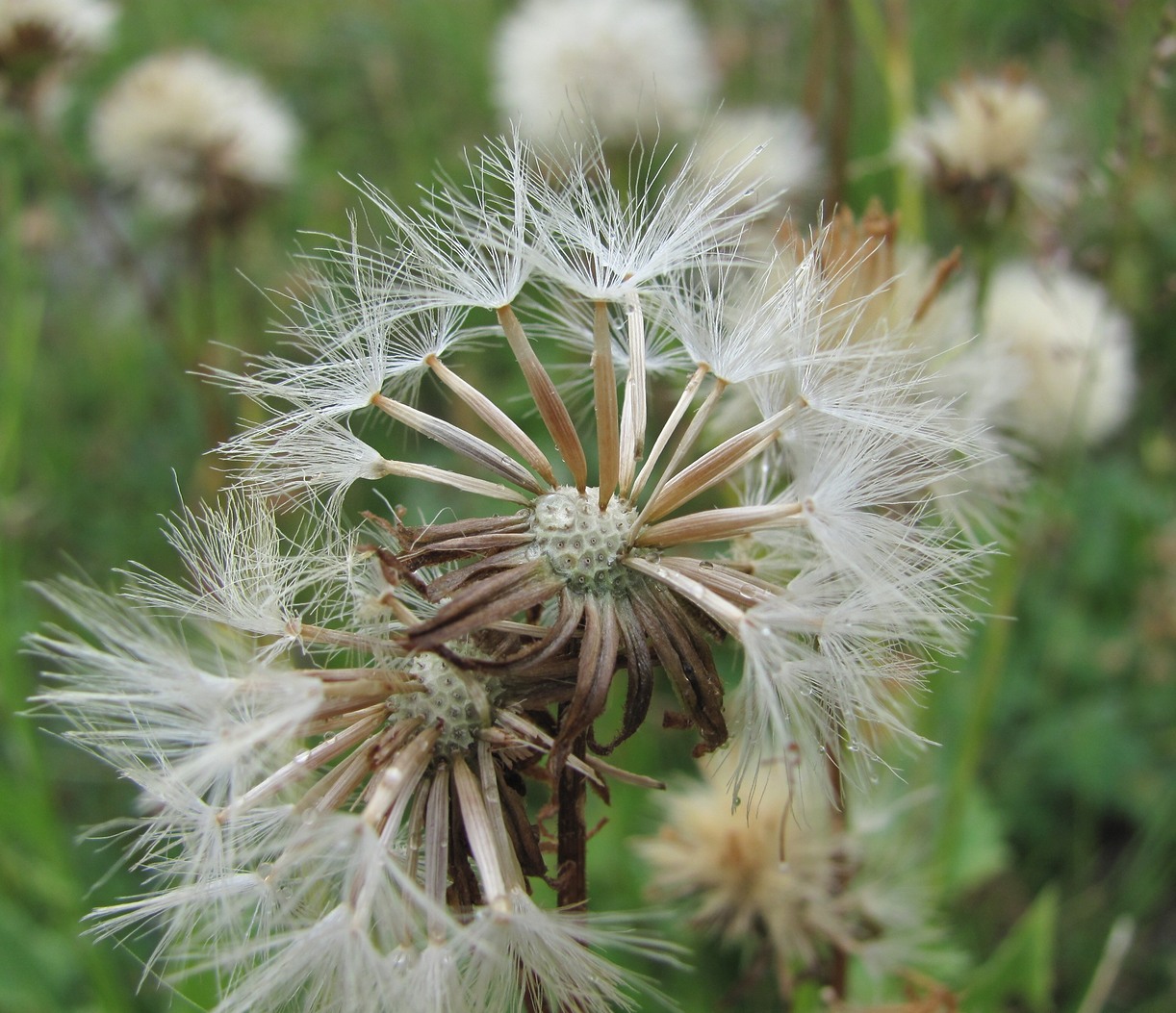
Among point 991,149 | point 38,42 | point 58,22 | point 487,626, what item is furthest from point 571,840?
point 58,22

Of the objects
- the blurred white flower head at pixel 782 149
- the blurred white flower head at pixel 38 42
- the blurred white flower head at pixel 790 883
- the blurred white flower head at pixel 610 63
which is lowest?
the blurred white flower head at pixel 790 883

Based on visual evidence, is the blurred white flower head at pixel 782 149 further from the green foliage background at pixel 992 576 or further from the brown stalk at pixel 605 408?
the brown stalk at pixel 605 408

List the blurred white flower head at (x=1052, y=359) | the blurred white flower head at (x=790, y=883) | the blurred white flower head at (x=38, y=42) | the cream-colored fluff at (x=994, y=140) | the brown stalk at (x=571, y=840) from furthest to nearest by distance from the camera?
the blurred white flower head at (x=38, y=42) → the blurred white flower head at (x=1052, y=359) → the cream-colored fluff at (x=994, y=140) → the blurred white flower head at (x=790, y=883) → the brown stalk at (x=571, y=840)

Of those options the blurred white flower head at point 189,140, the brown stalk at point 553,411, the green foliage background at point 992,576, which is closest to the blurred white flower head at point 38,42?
the green foliage background at point 992,576

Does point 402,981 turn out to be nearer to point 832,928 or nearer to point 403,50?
point 832,928

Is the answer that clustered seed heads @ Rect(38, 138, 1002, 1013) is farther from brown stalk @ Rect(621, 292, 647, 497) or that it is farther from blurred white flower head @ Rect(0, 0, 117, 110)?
blurred white flower head @ Rect(0, 0, 117, 110)

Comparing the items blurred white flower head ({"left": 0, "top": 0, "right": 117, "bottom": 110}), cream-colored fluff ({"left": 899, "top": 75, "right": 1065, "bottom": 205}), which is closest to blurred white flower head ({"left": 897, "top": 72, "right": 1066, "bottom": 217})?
cream-colored fluff ({"left": 899, "top": 75, "right": 1065, "bottom": 205})
